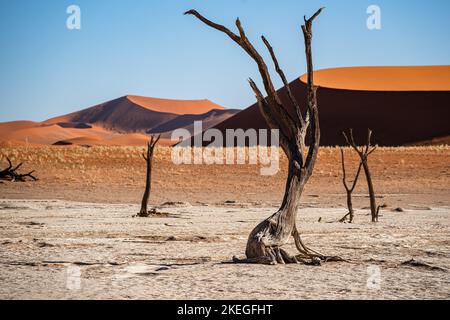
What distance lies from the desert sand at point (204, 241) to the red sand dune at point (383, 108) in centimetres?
4851

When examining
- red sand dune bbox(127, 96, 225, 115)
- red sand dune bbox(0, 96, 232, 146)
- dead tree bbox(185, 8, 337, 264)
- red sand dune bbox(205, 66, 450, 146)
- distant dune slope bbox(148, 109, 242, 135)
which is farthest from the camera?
red sand dune bbox(127, 96, 225, 115)

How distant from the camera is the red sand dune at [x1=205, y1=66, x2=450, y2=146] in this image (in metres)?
76.1

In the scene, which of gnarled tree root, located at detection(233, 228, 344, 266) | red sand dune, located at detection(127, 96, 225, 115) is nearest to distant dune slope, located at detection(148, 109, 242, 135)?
red sand dune, located at detection(127, 96, 225, 115)

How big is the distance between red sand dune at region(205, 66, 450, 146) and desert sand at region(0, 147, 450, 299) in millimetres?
48508

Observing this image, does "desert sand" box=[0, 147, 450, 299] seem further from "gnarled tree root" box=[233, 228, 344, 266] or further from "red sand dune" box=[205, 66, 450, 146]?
"red sand dune" box=[205, 66, 450, 146]

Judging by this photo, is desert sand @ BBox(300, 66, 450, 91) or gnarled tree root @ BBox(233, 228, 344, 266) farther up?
desert sand @ BBox(300, 66, 450, 91)

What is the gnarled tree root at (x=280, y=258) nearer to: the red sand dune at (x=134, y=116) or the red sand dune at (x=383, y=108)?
the red sand dune at (x=383, y=108)

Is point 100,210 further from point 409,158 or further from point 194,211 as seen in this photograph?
point 409,158

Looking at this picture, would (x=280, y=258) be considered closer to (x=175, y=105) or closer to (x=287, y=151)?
(x=287, y=151)

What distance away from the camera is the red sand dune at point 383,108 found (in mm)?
76062

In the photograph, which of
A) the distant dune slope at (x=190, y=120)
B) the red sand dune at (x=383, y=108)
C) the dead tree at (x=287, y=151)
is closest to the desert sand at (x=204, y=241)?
the dead tree at (x=287, y=151)

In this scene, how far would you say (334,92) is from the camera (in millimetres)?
89062

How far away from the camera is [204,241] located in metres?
12.0

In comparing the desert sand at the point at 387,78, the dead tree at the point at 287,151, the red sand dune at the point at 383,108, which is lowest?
the dead tree at the point at 287,151
